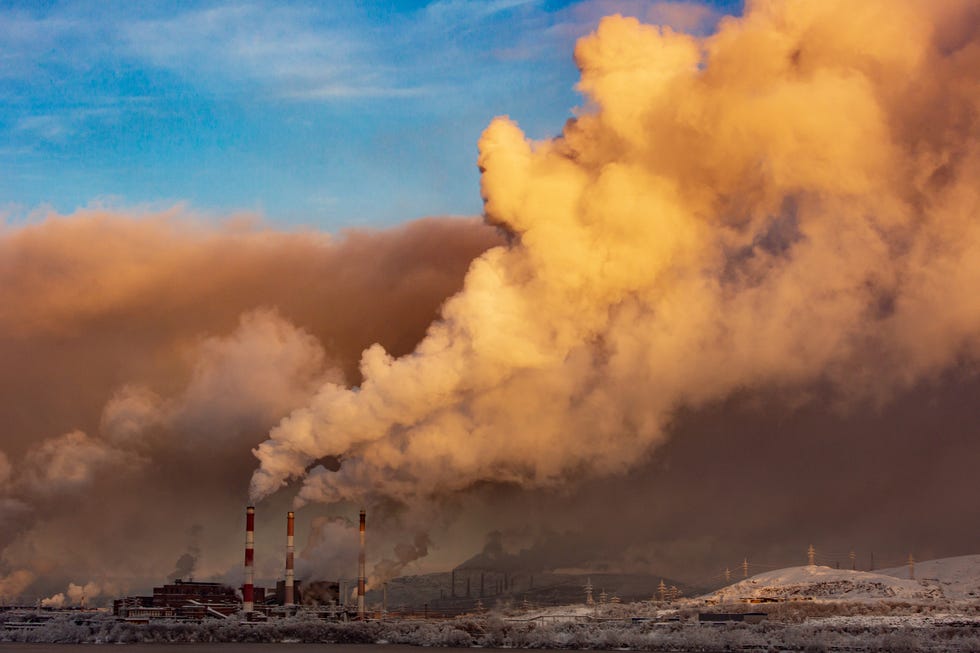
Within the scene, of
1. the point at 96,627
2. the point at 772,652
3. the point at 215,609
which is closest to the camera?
the point at 772,652

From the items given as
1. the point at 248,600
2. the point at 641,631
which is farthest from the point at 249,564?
the point at 641,631

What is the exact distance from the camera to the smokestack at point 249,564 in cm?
15238

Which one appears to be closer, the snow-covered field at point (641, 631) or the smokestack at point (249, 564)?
the snow-covered field at point (641, 631)

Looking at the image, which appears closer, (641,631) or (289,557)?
(641,631)

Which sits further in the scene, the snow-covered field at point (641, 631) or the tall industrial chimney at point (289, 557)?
the tall industrial chimney at point (289, 557)

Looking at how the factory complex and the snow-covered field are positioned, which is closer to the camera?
the snow-covered field

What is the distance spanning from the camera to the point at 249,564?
155 metres

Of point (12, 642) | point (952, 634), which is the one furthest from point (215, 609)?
point (952, 634)

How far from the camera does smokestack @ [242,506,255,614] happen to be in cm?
15238

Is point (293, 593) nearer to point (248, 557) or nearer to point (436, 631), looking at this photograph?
point (248, 557)

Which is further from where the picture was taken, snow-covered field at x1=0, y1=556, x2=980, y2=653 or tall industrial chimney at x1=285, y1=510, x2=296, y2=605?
tall industrial chimney at x1=285, y1=510, x2=296, y2=605

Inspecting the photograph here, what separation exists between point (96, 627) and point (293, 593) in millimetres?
29357

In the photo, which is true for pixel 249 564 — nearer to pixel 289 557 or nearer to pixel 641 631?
pixel 289 557

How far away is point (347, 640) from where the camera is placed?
12938 cm
